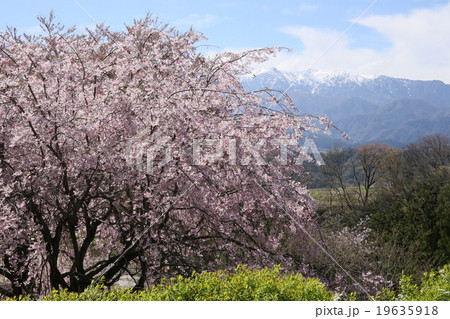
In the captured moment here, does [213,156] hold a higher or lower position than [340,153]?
lower

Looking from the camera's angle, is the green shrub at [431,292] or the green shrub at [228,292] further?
the green shrub at [431,292]

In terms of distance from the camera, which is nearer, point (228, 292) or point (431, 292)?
point (228, 292)

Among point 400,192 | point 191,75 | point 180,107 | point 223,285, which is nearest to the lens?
point 223,285

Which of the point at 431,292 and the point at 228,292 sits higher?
the point at 228,292

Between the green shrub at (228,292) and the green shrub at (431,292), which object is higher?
the green shrub at (228,292)

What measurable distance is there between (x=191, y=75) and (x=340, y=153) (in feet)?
141

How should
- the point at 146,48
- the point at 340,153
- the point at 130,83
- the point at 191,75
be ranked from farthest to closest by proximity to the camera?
1. the point at 340,153
2. the point at 146,48
3. the point at 191,75
4. the point at 130,83

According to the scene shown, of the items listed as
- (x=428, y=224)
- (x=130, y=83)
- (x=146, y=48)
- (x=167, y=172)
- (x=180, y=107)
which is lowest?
(x=428, y=224)

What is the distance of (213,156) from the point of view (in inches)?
208

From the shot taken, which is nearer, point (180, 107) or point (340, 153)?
point (180, 107)

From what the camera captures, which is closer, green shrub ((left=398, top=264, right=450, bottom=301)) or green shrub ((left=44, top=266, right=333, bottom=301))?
green shrub ((left=44, top=266, right=333, bottom=301))

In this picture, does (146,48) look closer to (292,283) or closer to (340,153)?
(292,283)

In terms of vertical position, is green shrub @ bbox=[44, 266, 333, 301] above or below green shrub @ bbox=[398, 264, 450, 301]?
above
